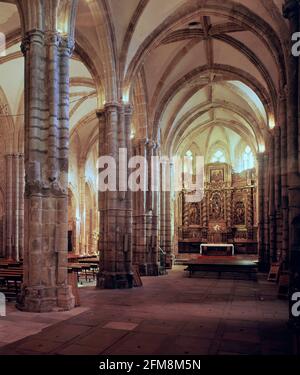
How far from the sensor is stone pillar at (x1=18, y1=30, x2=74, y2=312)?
375 inches

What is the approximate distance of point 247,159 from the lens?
37.5 meters

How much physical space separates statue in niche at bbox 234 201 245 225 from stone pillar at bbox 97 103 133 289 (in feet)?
71.0

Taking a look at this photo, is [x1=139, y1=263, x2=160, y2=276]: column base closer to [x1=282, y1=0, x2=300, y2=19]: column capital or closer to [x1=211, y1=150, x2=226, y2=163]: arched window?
[x1=282, y1=0, x2=300, y2=19]: column capital

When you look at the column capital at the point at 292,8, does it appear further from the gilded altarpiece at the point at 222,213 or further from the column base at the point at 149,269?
the gilded altarpiece at the point at 222,213

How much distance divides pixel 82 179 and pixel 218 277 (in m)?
17.2

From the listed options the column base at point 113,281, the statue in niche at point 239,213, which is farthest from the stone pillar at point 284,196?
the statue in niche at point 239,213

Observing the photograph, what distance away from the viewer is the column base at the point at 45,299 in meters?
9.31

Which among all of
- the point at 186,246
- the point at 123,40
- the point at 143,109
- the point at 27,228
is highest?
the point at 123,40

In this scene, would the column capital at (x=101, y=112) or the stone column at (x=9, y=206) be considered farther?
the stone column at (x=9, y=206)

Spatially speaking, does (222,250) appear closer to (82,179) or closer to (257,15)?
(82,179)

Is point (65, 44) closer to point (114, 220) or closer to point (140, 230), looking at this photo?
point (114, 220)
